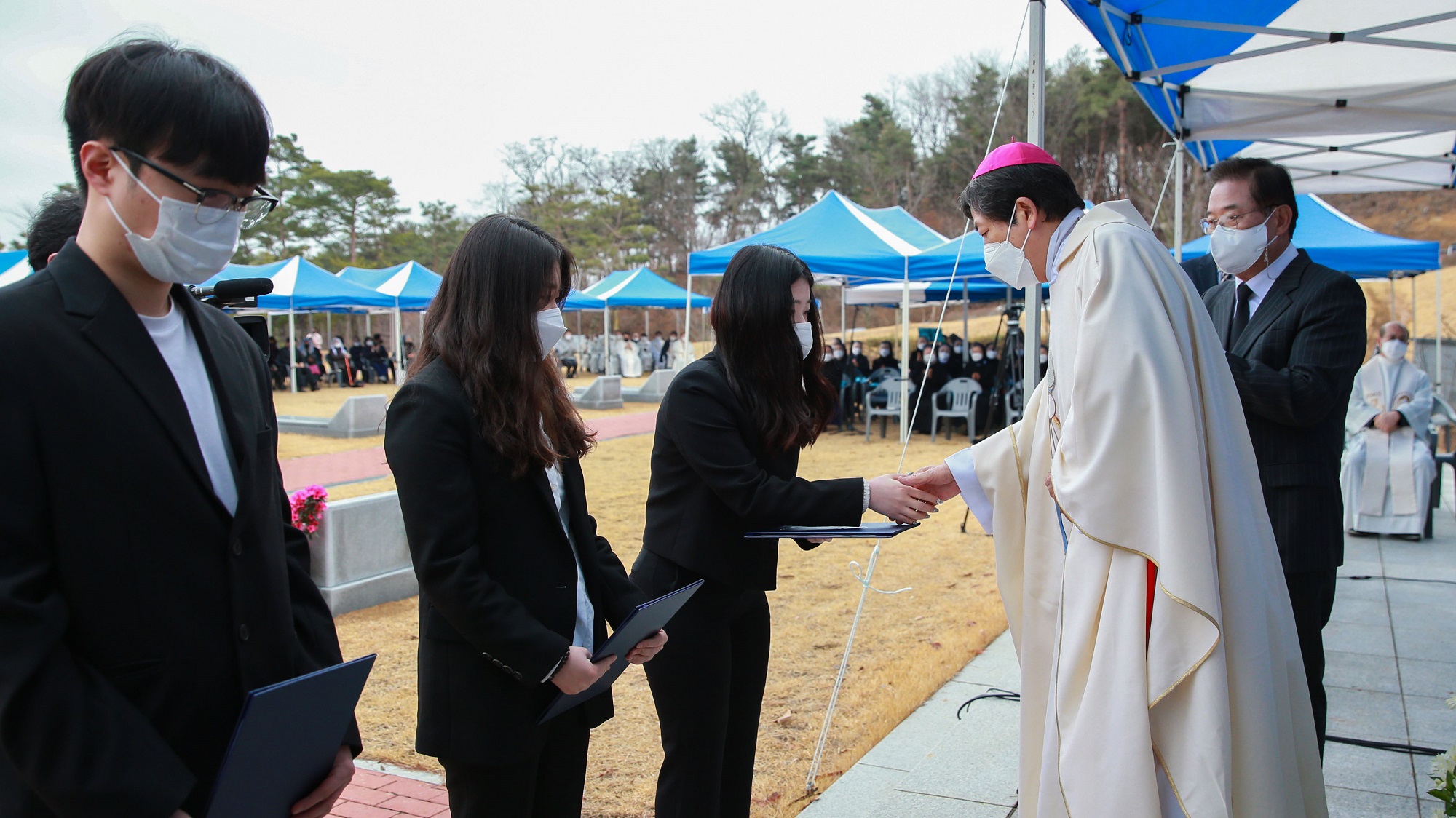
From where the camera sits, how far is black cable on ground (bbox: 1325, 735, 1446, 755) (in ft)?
12.0

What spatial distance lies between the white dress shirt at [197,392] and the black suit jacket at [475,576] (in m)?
0.39

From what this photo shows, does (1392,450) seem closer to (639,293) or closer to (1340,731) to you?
(1340,731)

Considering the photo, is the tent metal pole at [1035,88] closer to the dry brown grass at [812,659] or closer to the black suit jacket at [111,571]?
the dry brown grass at [812,659]

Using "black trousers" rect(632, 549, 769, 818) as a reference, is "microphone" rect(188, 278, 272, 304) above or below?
above

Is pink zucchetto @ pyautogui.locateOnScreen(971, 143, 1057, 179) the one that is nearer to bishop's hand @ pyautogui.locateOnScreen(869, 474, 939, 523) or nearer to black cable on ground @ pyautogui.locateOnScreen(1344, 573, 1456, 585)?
bishop's hand @ pyautogui.locateOnScreen(869, 474, 939, 523)

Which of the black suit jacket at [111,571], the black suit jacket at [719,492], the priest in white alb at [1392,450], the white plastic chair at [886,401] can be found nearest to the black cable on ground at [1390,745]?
the black suit jacket at [719,492]

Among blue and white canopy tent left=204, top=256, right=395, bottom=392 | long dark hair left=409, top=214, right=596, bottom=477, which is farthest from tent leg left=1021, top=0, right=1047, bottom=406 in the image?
blue and white canopy tent left=204, top=256, right=395, bottom=392

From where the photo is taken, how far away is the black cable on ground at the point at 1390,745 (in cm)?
367

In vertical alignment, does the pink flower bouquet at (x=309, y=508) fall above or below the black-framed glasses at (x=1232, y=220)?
below

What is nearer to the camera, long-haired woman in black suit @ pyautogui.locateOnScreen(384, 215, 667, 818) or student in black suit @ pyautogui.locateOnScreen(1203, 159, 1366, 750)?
long-haired woman in black suit @ pyautogui.locateOnScreen(384, 215, 667, 818)

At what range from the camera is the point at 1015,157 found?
8.00ft

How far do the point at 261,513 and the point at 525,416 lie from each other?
62 cm

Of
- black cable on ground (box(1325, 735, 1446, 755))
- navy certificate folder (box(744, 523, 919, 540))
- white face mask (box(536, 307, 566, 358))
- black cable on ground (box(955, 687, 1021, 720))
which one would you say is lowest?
black cable on ground (box(1325, 735, 1446, 755))

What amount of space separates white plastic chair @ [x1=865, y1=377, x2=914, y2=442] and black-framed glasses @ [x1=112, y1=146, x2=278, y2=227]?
46.2 ft
